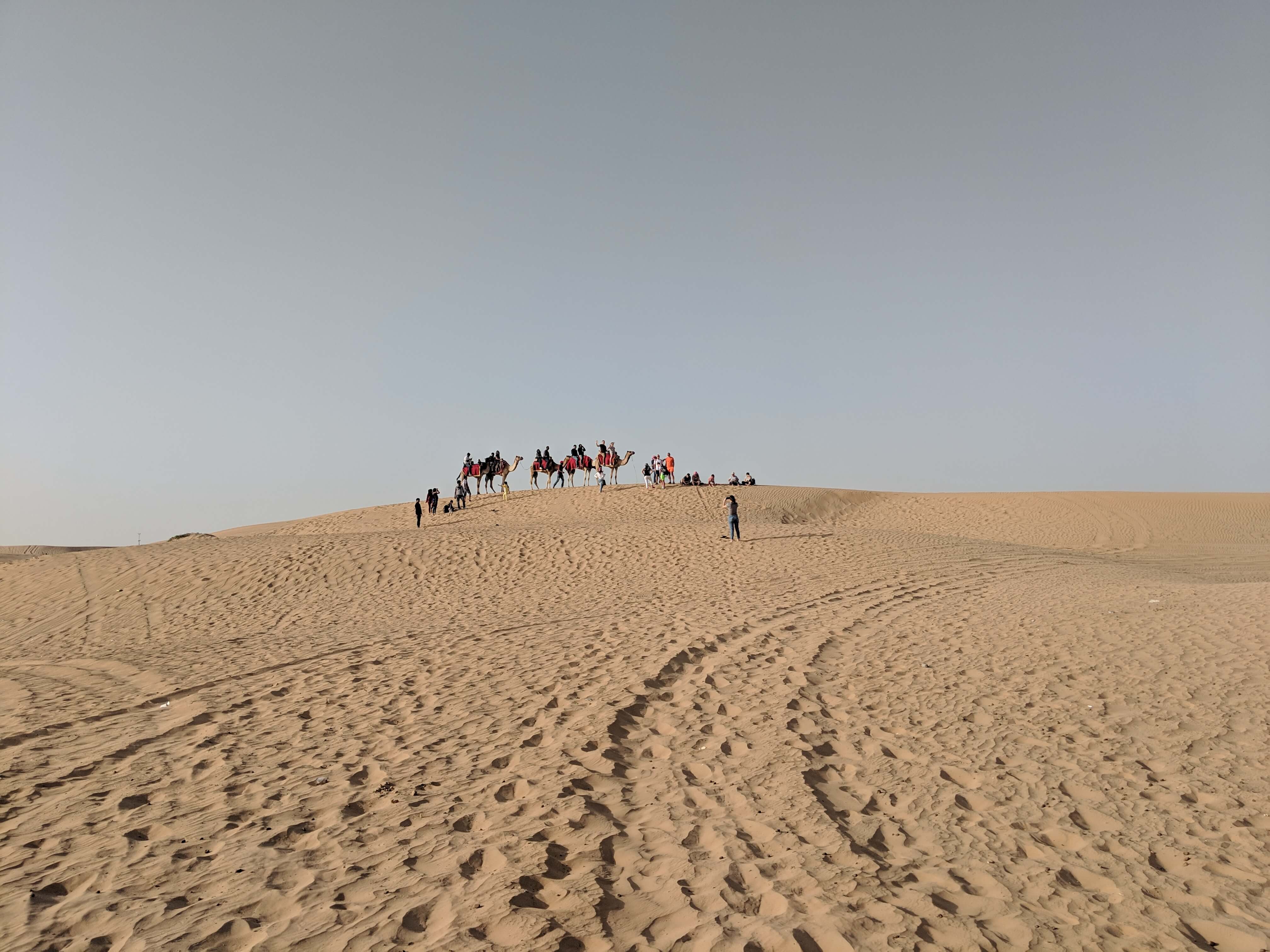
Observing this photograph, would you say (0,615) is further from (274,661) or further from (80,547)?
(80,547)

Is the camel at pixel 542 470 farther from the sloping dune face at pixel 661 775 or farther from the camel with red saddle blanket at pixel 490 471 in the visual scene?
the sloping dune face at pixel 661 775

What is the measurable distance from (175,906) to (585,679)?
17.7ft

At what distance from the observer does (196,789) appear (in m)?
6.23

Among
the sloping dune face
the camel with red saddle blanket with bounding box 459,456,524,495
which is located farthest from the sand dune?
the sloping dune face

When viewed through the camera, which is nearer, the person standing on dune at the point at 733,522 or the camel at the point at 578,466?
the person standing on dune at the point at 733,522

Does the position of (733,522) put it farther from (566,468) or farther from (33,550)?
(33,550)

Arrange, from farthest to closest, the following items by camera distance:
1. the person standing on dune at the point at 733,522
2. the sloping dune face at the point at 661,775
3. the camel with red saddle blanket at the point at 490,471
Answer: the camel with red saddle blanket at the point at 490,471 < the person standing on dune at the point at 733,522 < the sloping dune face at the point at 661,775

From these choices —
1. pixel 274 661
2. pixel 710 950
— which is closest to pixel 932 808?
pixel 710 950

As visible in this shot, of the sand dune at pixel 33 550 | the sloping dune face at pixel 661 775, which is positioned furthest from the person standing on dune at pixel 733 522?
the sand dune at pixel 33 550

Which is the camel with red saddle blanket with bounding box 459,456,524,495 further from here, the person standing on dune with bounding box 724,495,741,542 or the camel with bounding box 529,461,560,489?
the person standing on dune with bounding box 724,495,741,542

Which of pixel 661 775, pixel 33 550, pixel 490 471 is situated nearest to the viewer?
pixel 661 775

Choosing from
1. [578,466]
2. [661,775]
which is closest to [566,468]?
[578,466]

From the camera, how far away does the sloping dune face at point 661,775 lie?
14.4 feet

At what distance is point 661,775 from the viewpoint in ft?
21.5
